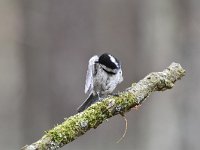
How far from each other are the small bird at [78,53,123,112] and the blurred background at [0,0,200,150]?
6.03 metres

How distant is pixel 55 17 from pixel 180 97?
6.60ft

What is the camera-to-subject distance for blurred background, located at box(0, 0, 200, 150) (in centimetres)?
898

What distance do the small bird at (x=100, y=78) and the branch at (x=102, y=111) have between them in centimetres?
14

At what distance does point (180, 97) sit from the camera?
356 inches

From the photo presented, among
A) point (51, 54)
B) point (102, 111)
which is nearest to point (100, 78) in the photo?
point (102, 111)

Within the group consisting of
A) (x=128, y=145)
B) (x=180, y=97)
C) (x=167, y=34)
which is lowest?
(x=128, y=145)

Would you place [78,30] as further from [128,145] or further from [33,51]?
[128,145]

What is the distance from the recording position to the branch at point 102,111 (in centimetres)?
207

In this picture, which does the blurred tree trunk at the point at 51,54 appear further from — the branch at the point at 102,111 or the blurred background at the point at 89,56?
the branch at the point at 102,111

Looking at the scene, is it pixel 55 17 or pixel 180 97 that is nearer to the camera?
pixel 180 97

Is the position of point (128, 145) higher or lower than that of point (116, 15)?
lower

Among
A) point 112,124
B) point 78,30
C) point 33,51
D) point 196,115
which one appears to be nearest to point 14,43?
point 33,51

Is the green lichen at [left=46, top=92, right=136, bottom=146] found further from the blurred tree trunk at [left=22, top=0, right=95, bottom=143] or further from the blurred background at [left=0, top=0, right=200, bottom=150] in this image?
the blurred tree trunk at [left=22, top=0, right=95, bottom=143]

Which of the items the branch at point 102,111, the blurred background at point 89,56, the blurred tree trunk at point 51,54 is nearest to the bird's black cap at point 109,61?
the branch at point 102,111
